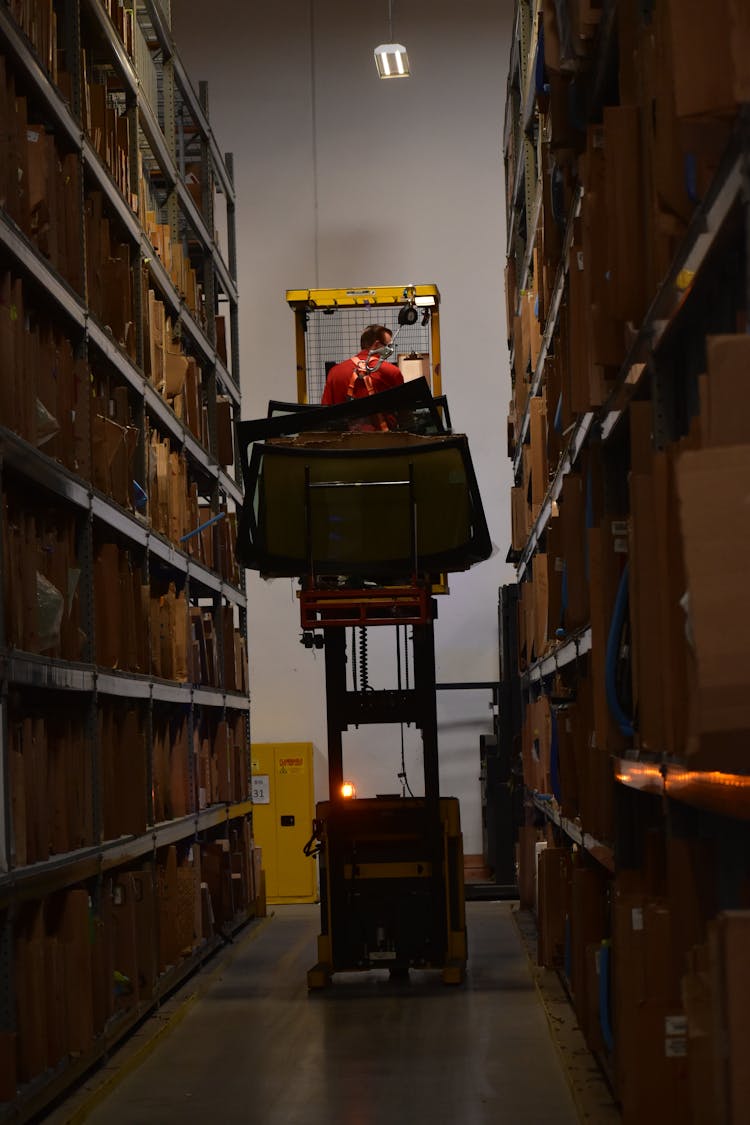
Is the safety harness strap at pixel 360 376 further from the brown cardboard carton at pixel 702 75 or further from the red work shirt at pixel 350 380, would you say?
the brown cardboard carton at pixel 702 75

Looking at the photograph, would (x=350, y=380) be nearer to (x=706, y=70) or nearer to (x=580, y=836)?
(x=580, y=836)

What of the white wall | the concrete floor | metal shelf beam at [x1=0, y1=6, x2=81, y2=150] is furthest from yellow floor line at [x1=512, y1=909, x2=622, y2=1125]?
the white wall

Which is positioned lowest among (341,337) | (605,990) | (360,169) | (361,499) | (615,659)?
(605,990)

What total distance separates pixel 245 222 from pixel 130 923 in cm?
861

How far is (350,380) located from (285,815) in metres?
4.16

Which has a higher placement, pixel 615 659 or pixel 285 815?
pixel 615 659

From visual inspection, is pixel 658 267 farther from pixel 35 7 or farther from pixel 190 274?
pixel 190 274

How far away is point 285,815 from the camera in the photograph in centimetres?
1147

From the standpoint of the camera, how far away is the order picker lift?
239 inches

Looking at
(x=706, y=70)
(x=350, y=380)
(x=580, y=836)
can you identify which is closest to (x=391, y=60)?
(x=350, y=380)

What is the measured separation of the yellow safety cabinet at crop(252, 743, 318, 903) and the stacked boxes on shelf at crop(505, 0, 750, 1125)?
→ 573cm

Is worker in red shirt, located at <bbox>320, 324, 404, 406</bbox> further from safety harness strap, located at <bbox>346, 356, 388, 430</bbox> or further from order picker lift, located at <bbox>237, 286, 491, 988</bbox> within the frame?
order picker lift, located at <bbox>237, 286, 491, 988</bbox>

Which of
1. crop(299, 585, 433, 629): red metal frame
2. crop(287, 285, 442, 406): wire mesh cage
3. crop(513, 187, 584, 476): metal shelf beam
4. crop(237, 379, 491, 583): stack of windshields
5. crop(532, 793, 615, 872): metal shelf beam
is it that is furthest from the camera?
crop(287, 285, 442, 406): wire mesh cage

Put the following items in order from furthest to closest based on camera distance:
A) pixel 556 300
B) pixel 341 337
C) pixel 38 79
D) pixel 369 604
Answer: pixel 341 337
pixel 369 604
pixel 556 300
pixel 38 79
